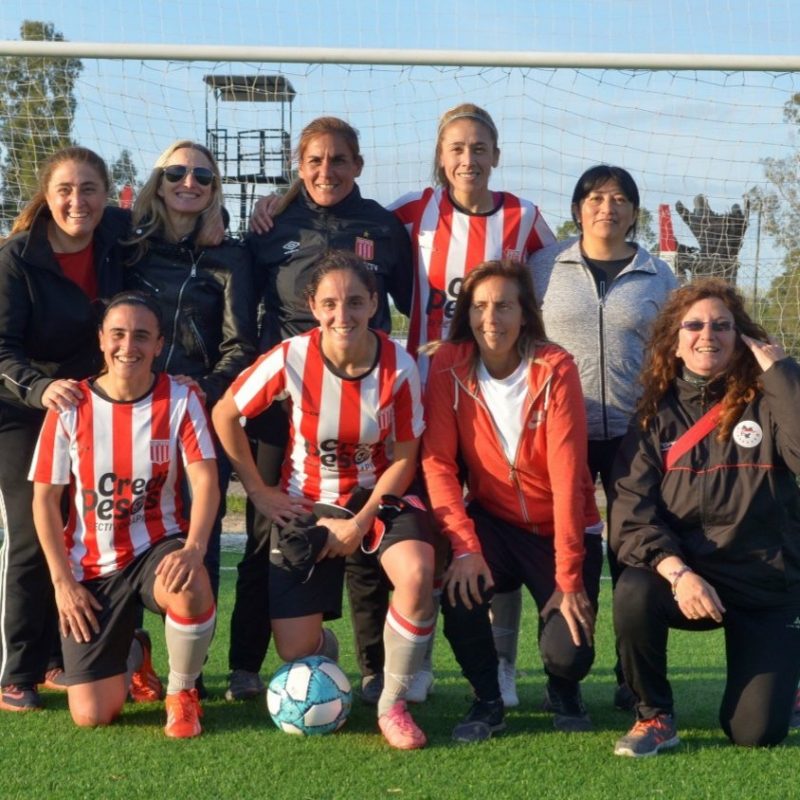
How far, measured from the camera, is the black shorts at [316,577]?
4.42 metres

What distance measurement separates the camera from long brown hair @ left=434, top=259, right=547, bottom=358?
450 cm

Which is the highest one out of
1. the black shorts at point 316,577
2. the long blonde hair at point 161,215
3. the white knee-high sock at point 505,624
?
the long blonde hair at point 161,215

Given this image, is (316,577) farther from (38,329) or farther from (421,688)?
(38,329)

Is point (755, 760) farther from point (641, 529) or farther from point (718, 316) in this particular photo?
point (718, 316)

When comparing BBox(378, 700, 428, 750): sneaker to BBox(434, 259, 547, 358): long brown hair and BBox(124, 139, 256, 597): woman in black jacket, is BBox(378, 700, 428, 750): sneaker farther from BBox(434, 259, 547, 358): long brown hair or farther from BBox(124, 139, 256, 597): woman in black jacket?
BBox(434, 259, 547, 358): long brown hair

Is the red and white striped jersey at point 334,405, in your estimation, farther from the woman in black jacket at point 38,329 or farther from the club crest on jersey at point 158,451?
the woman in black jacket at point 38,329

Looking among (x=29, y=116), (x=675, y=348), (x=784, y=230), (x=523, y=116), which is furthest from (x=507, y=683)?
(x=29, y=116)

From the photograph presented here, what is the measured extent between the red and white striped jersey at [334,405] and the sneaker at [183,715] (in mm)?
840

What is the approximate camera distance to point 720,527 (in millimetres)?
4223

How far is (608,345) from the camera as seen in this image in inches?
188

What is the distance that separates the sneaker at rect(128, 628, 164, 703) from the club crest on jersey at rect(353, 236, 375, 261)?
176 cm

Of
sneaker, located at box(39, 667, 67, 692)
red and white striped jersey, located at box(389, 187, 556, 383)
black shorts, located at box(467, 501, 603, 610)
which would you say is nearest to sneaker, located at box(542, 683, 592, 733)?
black shorts, located at box(467, 501, 603, 610)

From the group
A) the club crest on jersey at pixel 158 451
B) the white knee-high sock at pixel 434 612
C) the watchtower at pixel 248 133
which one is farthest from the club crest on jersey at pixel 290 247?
the watchtower at pixel 248 133

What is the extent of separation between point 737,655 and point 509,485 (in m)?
0.99
